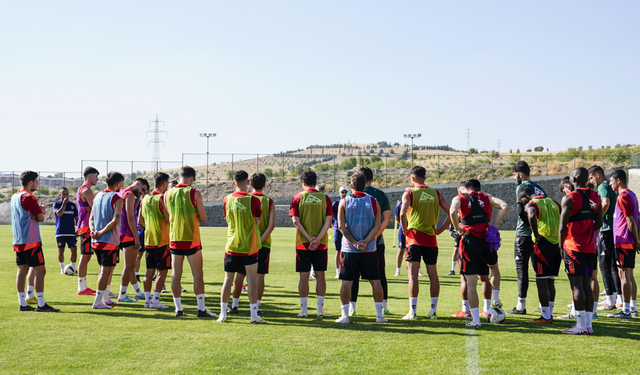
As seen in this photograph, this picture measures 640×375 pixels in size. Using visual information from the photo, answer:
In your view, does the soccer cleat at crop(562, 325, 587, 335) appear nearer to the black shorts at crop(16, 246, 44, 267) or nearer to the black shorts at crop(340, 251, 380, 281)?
the black shorts at crop(340, 251, 380, 281)

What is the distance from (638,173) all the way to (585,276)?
124 feet

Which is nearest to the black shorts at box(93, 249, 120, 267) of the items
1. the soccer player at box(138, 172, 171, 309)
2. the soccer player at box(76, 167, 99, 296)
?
the soccer player at box(138, 172, 171, 309)

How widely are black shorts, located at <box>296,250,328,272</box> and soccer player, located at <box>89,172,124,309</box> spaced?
123 inches

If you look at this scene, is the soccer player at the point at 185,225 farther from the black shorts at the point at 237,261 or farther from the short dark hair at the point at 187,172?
the black shorts at the point at 237,261

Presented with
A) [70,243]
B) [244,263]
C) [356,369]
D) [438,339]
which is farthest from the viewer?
[70,243]

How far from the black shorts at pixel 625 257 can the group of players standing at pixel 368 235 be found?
2cm

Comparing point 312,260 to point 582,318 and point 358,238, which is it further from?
point 582,318

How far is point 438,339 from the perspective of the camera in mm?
6340

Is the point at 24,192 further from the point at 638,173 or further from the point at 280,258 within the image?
the point at 638,173

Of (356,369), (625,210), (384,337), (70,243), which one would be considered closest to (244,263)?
(384,337)

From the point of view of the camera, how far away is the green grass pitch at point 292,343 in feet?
17.0

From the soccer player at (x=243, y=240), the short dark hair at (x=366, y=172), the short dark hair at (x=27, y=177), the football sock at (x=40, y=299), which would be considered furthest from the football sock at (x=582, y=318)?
the short dark hair at (x=27, y=177)

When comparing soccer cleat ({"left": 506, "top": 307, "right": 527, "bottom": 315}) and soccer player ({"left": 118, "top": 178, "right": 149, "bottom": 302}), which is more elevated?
soccer player ({"left": 118, "top": 178, "right": 149, "bottom": 302})

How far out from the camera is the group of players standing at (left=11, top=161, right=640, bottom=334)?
274 inches
